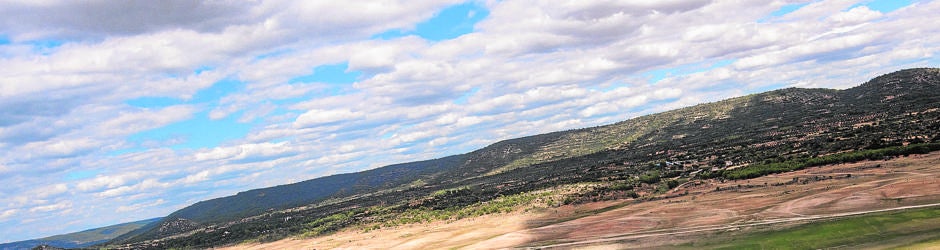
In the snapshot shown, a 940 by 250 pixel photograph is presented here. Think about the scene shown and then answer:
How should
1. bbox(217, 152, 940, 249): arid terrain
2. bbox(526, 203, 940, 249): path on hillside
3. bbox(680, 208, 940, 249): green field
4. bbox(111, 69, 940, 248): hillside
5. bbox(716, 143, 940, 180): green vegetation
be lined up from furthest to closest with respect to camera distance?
bbox(111, 69, 940, 248): hillside, bbox(716, 143, 940, 180): green vegetation, bbox(217, 152, 940, 249): arid terrain, bbox(526, 203, 940, 249): path on hillside, bbox(680, 208, 940, 249): green field

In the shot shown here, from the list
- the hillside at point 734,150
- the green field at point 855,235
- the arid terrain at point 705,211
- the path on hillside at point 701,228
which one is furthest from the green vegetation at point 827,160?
the green field at point 855,235

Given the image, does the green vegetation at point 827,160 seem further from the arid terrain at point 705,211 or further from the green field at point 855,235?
the green field at point 855,235

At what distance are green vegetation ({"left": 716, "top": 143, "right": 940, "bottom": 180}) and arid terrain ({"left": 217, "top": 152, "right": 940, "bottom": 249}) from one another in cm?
211

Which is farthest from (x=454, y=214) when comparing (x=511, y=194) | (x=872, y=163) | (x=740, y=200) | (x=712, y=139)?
(x=712, y=139)

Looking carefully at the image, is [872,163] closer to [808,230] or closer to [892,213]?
[892,213]

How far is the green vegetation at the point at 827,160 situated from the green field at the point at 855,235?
3217 cm

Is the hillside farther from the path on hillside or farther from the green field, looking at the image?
the green field

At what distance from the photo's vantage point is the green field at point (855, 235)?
31688 mm

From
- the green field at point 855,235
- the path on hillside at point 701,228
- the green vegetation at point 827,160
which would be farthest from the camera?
the green vegetation at point 827,160

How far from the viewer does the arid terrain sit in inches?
1727

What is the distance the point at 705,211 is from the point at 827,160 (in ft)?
87.8

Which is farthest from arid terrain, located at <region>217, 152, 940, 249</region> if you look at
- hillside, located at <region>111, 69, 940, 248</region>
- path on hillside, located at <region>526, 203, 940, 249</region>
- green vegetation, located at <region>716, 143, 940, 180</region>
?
hillside, located at <region>111, 69, 940, 248</region>

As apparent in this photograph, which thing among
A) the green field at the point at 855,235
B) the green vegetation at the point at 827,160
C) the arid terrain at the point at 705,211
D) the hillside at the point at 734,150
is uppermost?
the hillside at the point at 734,150

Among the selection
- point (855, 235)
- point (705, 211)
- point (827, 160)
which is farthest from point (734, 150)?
point (855, 235)
